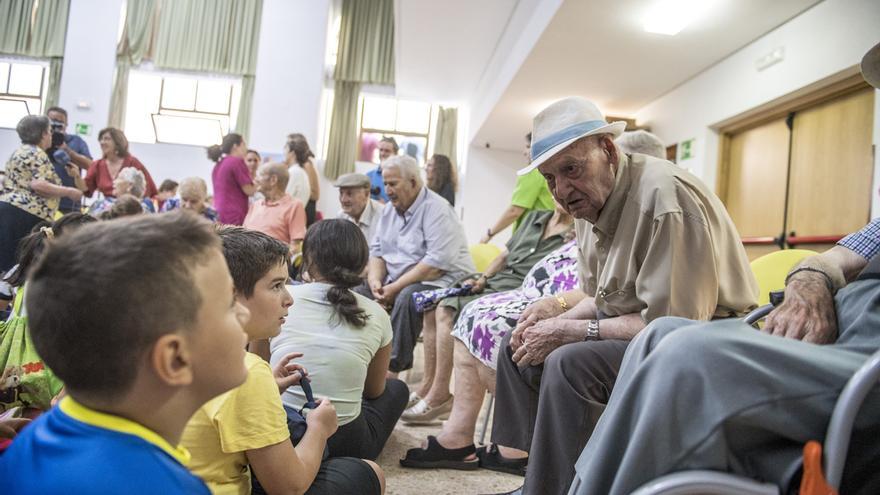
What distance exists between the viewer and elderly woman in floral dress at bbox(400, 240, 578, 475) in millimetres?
2117

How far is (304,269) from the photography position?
2.23 meters

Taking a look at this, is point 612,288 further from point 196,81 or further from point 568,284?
point 196,81

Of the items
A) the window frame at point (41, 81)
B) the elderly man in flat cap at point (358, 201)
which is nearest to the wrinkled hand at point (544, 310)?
the elderly man in flat cap at point (358, 201)

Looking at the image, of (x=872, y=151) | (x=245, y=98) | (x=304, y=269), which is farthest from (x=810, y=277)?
(x=245, y=98)

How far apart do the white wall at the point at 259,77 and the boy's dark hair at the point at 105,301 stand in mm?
9346

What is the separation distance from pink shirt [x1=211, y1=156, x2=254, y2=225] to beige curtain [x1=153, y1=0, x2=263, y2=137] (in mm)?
6078

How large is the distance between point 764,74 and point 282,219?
3525 mm

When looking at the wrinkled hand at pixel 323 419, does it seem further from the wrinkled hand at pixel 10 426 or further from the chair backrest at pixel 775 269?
the chair backrest at pixel 775 269

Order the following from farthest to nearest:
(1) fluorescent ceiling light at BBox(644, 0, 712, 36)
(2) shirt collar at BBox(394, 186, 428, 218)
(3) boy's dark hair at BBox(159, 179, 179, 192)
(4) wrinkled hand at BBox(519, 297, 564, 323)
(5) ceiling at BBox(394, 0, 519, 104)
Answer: (3) boy's dark hair at BBox(159, 179, 179, 192) < (5) ceiling at BBox(394, 0, 519, 104) < (1) fluorescent ceiling light at BBox(644, 0, 712, 36) < (2) shirt collar at BBox(394, 186, 428, 218) < (4) wrinkled hand at BBox(519, 297, 564, 323)

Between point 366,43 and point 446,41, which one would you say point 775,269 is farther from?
point 366,43

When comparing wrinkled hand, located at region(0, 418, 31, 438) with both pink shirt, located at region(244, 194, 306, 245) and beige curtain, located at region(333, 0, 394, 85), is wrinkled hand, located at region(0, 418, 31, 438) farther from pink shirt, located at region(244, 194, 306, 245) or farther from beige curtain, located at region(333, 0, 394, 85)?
beige curtain, located at region(333, 0, 394, 85)

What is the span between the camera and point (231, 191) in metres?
4.83

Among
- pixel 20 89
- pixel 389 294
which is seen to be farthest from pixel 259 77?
pixel 389 294

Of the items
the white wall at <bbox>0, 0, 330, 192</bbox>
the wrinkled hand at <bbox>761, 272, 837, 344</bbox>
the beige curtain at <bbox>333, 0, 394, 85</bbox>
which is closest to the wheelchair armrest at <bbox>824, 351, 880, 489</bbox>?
the wrinkled hand at <bbox>761, 272, 837, 344</bbox>
